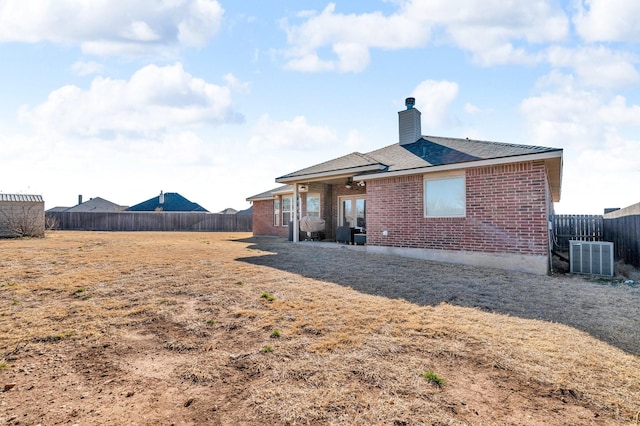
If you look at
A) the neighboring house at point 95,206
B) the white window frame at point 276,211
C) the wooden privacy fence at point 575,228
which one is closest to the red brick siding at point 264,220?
the white window frame at point 276,211

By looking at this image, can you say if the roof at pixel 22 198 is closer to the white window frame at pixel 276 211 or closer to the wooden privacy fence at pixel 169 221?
the wooden privacy fence at pixel 169 221

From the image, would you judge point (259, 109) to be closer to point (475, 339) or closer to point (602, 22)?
point (602, 22)

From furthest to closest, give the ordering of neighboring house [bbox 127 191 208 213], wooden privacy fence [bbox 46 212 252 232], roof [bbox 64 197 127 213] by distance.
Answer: roof [bbox 64 197 127 213] → neighboring house [bbox 127 191 208 213] → wooden privacy fence [bbox 46 212 252 232]

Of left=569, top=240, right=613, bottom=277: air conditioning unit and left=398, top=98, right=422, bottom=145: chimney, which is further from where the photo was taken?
left=398, top=98, right=422, bottom=145: chimney

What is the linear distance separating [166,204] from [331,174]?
3989 cm

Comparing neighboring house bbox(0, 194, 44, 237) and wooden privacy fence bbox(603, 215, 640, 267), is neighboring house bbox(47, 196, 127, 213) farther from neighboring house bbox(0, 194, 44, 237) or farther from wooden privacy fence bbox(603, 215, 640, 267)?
wooden privacy fence bbox(603, 215, 640, 267)

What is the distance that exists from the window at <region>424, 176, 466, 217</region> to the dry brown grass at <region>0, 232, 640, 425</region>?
10.2ft

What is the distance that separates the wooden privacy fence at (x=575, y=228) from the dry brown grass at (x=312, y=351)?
5122 millimetres

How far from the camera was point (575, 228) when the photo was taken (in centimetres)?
1100

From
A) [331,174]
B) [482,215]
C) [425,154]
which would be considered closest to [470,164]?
[482,215]

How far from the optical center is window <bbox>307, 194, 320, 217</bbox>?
52.5ft

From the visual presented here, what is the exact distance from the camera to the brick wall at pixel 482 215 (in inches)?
315

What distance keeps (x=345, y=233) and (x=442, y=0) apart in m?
8.51

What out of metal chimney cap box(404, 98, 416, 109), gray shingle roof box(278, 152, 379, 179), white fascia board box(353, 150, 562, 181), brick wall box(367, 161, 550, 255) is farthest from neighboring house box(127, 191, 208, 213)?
brick wall box(367, 161, 550, 255)
